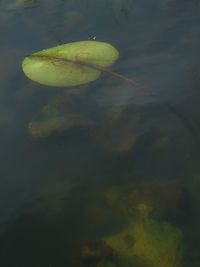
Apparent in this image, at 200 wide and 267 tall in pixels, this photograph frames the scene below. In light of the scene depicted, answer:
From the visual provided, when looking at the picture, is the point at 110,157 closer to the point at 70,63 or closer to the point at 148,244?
the point at 148,244

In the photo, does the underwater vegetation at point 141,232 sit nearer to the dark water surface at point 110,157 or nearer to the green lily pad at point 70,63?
the dark water surface at point 110,157

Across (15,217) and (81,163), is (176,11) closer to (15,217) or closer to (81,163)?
(81,163)

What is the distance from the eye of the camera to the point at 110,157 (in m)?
2.20

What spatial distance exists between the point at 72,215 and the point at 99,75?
105 centimetres

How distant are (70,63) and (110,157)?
0.91 meters

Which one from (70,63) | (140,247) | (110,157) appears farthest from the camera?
(70,63)

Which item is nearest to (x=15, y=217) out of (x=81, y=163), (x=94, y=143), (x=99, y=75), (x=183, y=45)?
(x=81, y=163)

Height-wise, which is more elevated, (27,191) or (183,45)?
(183,45)

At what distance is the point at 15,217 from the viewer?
1.97 metres

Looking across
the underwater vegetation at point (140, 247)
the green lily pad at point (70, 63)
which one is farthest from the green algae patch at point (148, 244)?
the green lily pad at point (70, 63)

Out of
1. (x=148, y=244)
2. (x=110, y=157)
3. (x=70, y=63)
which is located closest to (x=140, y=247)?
(x=148, y=244)

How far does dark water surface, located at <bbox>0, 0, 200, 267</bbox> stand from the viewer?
1830mm

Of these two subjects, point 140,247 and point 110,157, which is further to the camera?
point 110,157

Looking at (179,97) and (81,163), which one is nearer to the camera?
(81,163)
